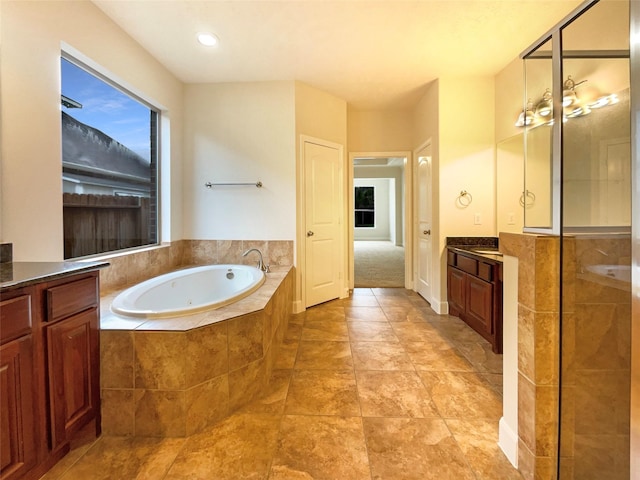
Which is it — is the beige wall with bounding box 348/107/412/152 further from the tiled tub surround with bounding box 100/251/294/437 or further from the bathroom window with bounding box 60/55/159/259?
the tiled tub surround with bounding box 100/251/294/437

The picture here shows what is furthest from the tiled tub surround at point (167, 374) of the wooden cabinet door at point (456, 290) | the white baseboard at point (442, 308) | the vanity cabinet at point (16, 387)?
the white baseboard at point (442, 308)

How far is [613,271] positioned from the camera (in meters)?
0.98

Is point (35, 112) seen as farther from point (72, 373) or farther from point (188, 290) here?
point (188, 290)

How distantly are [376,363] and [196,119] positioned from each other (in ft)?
10.6

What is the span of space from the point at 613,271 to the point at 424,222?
285 centimetres

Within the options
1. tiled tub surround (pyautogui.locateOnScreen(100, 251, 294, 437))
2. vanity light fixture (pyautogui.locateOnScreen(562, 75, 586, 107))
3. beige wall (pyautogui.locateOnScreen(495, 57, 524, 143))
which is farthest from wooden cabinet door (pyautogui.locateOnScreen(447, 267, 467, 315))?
tiled tub surround (pyautogui.locateOnScreen(100, 251, 294, 437))

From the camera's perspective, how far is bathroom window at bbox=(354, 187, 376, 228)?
39.6 ft

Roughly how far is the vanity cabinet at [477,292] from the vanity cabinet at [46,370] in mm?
2712

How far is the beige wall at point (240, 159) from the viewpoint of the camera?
3307 millimetres

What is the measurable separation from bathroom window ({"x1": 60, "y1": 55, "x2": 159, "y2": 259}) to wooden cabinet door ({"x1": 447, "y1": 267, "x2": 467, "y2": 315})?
10.7 feet

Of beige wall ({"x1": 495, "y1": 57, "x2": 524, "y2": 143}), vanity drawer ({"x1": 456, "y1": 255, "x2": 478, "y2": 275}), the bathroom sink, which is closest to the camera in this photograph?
the bathroom sink

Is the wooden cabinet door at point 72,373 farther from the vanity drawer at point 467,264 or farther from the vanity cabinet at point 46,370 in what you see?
the vanity drawer at point 467,264

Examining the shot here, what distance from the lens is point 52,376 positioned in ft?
3.85

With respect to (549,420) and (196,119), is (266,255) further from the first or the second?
(549,420)
